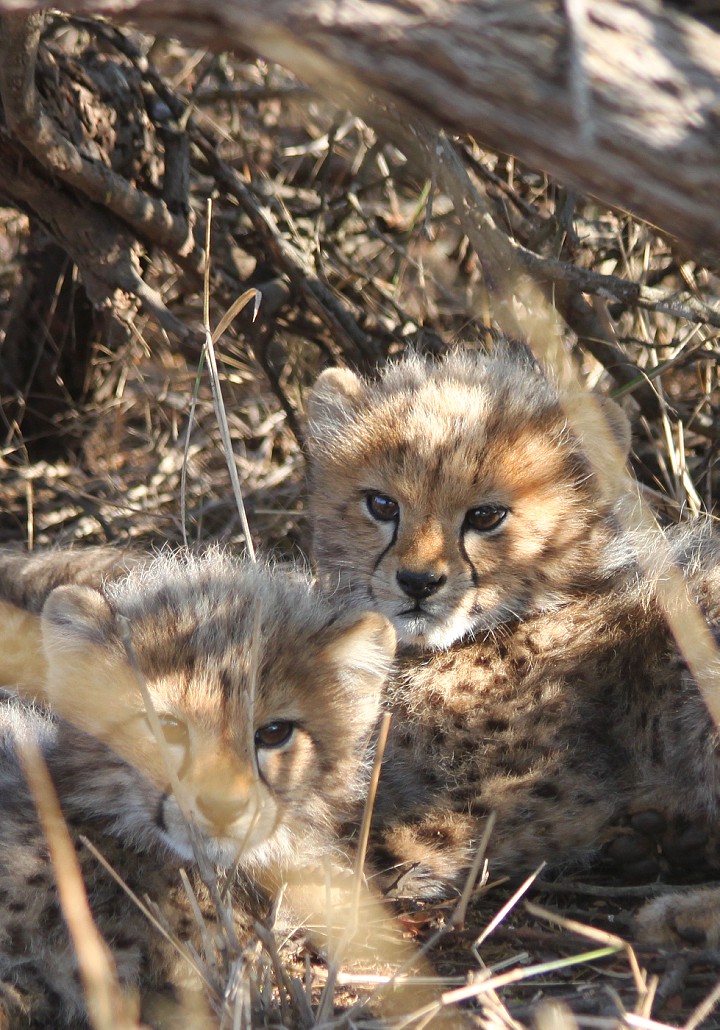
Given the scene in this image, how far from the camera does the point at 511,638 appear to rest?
10.2 ft

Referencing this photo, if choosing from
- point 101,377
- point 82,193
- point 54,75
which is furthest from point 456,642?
point 101,377

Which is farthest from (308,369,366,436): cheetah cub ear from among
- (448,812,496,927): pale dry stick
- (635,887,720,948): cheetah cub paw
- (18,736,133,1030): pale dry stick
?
(635,887,720,948): cheetah cub paw

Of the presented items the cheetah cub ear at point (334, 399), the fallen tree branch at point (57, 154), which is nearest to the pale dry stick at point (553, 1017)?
the cheetah cub ear at point (334, 399)

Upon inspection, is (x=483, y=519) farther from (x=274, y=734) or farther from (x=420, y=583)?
(x=274, y=734)

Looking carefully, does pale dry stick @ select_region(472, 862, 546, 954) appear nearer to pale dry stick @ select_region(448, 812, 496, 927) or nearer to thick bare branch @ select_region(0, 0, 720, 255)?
pale dry stick @ select_region(448, 812, 496, 927)

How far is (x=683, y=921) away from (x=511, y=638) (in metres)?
0.89

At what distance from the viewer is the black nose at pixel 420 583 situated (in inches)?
117

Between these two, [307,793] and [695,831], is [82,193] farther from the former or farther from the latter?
[695,831]

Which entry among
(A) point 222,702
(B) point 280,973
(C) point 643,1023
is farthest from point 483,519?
(C) point 643,1023

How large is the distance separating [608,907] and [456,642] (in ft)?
2.57

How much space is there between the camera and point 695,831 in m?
2.80

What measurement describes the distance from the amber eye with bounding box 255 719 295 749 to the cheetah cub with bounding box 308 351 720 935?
0.45m

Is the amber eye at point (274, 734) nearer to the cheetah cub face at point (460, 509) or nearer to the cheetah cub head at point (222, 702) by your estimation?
the cheetah cub head at point (222, 702)

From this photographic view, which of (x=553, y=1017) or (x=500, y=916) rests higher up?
(x=553, y=1017)
